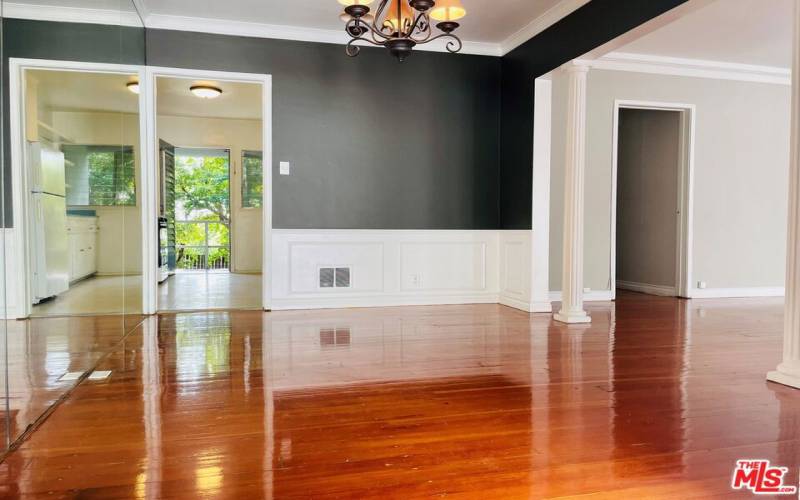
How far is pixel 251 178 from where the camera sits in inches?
354

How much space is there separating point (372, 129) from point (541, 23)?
69.1 inches

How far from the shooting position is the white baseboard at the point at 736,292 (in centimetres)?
594

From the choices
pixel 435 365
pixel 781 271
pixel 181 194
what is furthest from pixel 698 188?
pixel 181 194

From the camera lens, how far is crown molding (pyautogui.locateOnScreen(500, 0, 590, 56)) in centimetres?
411

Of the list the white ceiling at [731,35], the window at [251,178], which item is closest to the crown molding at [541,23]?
the white ceiling at [731,35]

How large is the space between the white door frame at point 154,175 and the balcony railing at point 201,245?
16.4 feet

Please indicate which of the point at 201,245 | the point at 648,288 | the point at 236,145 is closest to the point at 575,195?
the point at 648,288

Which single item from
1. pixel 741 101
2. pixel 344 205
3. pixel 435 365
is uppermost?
pixel 741 101

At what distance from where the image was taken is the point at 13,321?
187 centimetres

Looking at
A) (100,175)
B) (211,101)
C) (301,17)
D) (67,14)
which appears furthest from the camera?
(211,101)

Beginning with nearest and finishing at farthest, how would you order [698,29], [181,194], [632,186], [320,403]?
[320,403]
[698,29]
[632,186]
[181,194]

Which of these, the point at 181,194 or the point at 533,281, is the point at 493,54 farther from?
the point at 181,194

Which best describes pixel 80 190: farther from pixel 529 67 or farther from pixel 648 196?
pixel 648 196

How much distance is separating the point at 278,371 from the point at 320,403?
0.58 m
